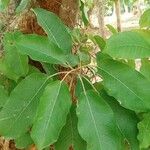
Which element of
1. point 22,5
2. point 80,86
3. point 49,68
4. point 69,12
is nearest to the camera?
point 80,86

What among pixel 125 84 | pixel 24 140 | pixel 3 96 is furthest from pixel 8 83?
pixel 125 84

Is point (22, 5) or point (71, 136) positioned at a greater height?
point (22, 5)

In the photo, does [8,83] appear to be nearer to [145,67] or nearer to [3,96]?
[3,96]

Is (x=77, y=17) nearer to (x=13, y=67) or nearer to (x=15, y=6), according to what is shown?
(x=15, y=6)

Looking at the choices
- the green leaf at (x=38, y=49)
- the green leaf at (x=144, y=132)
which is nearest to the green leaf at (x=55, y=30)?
the green leaf at (x=38, y=49)

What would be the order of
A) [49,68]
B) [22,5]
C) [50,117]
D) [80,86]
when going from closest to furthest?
[50,117], [80,86], [49,68], [22,5]

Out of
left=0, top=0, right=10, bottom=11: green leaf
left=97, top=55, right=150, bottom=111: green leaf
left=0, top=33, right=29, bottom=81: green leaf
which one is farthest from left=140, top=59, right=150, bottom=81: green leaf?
left=0, top=0, right=10, bottom=11: green leaf

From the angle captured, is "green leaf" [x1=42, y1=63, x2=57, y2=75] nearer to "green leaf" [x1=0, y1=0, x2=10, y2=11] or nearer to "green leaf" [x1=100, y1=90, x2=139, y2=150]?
"green leaf" [x1=100, y1=90, x2=139, y2=150]
